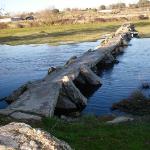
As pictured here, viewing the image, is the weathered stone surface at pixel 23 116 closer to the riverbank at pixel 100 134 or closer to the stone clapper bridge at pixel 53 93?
the stone clapper bridge at pixel 53 93

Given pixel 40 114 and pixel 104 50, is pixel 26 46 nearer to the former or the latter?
pixel 104 50

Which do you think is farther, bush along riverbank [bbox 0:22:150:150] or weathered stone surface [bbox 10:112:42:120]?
weathered stone surface [bbox 10:112:42:120]

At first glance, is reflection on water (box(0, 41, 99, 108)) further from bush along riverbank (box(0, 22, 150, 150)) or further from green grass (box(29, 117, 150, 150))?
green grass (box(29, 117, 150, 150))

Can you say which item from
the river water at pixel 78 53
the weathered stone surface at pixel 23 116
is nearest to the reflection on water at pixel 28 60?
the river water at pixel 78 53

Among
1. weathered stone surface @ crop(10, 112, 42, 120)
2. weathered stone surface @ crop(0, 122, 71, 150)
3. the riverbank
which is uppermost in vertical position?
weathered stone surface @ crop(0, 122, 71, 150)

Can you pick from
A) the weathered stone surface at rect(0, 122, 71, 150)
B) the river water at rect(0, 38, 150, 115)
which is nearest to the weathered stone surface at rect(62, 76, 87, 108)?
the river water at rect(0, 38, 150, 115)

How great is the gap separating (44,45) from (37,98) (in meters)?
38.4

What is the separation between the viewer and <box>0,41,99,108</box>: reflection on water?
113ft

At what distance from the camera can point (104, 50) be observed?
147 feet

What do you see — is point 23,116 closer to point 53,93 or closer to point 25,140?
point 53,93

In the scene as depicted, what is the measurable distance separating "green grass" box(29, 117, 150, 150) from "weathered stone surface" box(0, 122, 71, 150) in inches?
219

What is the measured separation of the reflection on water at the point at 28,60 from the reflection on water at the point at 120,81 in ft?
18.7

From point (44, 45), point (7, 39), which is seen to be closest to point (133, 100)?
point (44, 45)

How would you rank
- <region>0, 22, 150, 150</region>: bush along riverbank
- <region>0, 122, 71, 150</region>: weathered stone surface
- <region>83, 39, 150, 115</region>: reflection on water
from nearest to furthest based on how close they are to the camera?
1. <region>0, 122, 71, 150</region>: weathered stone surface
2. <region>0, 22, 150, 150</region>: bush along riverbank
3. <region>83, 39, 150, 115</region>: reflection on water
